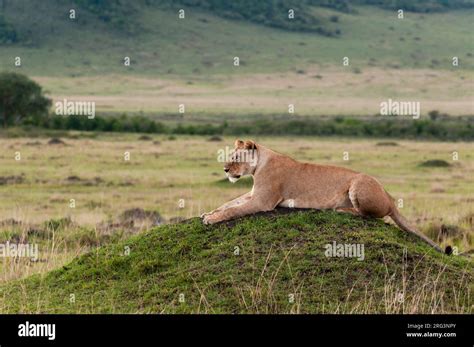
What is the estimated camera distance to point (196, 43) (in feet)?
338

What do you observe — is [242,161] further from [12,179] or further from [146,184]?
[12,179]

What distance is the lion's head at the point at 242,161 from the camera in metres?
9.93

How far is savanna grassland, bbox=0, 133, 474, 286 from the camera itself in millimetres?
16344

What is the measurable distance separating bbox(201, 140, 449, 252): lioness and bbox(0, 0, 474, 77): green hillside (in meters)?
83.0

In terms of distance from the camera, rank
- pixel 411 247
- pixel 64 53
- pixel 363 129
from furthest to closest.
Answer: pixel 64 53 → pixel 363 129 → pixel 411 247

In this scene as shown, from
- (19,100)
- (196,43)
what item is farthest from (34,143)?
(196,43)

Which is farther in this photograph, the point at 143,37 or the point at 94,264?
the point at 143,37

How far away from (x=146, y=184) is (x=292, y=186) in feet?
61.3

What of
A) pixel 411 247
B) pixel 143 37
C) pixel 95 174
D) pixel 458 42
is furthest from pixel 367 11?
pixel 411 247

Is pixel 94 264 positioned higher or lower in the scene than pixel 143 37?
lower

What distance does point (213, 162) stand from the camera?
33.7m

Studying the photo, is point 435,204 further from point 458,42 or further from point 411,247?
point 458,42

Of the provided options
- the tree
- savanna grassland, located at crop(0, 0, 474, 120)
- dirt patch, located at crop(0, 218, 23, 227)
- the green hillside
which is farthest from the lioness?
the green hillside

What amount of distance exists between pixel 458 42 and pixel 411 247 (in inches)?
3911
